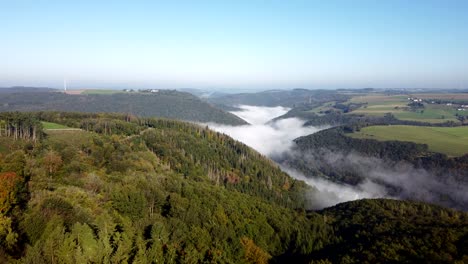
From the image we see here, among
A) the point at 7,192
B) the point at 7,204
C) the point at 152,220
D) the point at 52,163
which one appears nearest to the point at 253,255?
the point at 152,220

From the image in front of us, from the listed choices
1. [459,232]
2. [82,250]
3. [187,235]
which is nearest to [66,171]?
[187,235]

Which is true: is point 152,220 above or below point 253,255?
above

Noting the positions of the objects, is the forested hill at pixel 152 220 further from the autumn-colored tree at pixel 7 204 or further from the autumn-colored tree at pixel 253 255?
the autumn-colored tree at pixel 253 255

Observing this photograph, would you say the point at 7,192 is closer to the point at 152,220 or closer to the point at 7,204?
the point at 7,204

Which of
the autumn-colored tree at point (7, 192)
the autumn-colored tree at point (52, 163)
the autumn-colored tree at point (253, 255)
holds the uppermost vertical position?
the autumn-colored tree at point (7, 192)

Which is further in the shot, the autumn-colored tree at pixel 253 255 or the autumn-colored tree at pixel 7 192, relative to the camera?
the autumn-colored tree at pixel 253 255

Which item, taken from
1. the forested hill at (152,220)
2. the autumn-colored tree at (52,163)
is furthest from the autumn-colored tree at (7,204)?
the autumn-colored tree at (52,163)

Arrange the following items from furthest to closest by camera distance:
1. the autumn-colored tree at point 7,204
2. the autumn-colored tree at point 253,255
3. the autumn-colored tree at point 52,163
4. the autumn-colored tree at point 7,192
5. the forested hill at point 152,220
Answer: the autumn-colored tree at point 52,163
the autumn-colored tree at point 253,255
the autumn-colored tree at point 7,192
the forested hill at point 152,220
the autumn-colored tree at point 7,204

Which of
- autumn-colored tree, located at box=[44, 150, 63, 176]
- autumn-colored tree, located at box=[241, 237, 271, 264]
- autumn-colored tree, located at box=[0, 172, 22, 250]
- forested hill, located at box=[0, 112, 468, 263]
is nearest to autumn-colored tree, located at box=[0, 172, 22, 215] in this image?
autumn-colored tree, located at box=[0, 172, 22, 250]
